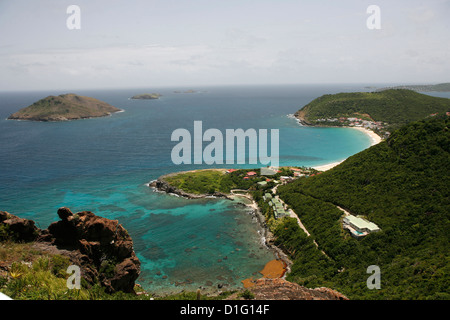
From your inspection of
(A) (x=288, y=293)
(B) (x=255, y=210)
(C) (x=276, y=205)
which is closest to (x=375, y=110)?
(B) (x=255, y=210)

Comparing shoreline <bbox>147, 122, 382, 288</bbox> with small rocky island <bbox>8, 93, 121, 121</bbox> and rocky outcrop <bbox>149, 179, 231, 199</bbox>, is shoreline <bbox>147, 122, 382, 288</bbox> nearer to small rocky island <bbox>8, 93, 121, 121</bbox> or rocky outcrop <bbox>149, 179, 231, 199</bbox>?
rocky outcrop <bbox>149, 179, 231, 199</bbox>

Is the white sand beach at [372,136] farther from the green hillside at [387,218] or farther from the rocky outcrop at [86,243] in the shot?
the rocky outcrop at [86,243]

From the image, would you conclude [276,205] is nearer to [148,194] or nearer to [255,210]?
[255,210]

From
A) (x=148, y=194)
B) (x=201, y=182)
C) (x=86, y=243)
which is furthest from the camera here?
(x=201, y=182)

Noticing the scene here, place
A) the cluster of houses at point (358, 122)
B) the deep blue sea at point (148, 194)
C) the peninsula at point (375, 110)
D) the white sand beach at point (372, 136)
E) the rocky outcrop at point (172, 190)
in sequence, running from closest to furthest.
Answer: the deep blue sea at point (148, 194) < the rocky outcrop at point (172, 190) < the white sand beach at point (372, 136) < the cluster of houses at point (358, 122) < the peninsula at point (375, 110)

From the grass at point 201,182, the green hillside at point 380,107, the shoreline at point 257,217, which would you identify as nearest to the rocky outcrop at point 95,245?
the shoreline at point 257,217
